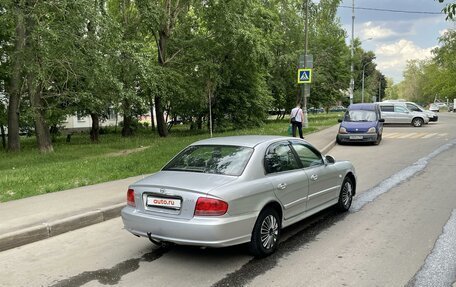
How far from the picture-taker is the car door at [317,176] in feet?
20.7

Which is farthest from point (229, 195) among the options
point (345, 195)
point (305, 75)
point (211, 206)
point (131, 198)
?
point (305, 75)

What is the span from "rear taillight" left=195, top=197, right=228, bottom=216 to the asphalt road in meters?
0.66

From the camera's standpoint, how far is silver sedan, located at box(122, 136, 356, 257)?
4738mm

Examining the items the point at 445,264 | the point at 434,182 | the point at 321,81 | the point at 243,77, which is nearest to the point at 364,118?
the point at 434,182

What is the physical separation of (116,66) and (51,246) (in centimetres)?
1158

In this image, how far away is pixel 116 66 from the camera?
16547mm

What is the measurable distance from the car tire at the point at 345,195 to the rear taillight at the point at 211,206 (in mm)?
3130

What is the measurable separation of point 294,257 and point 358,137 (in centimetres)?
1426

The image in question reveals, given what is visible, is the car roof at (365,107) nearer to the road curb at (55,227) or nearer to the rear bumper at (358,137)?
the rear bumper at (358,137)

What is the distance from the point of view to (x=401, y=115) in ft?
94.7

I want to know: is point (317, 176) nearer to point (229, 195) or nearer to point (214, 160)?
point (214, 160)

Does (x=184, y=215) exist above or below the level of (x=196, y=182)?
below

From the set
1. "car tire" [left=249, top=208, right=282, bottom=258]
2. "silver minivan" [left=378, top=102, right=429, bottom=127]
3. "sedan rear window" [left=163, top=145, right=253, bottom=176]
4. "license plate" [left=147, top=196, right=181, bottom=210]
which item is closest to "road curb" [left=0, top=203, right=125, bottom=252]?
"sedan rear window" [left=163, top=145, right=253, bottom=176]

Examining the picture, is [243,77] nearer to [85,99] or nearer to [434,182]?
[85,99]
